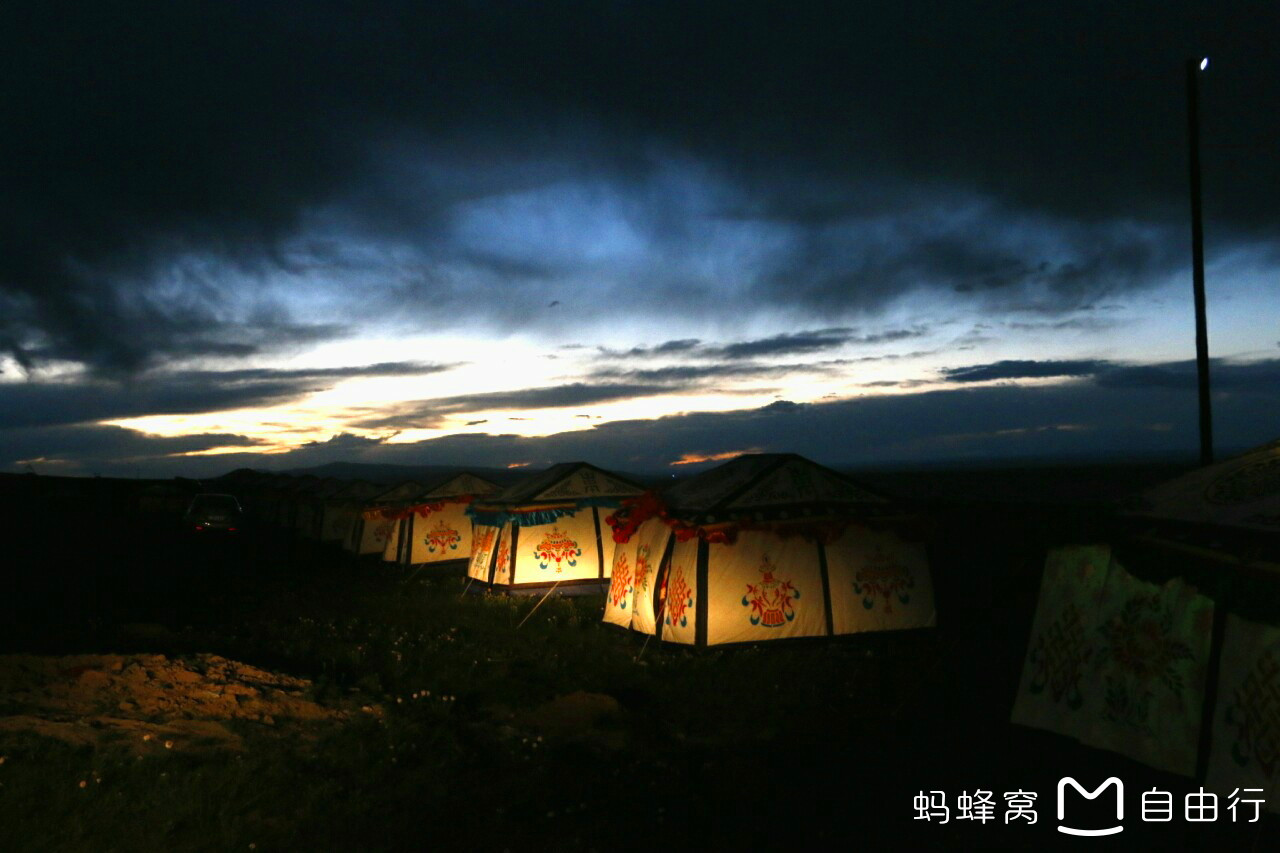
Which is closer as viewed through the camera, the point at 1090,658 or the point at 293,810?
the point at 293,810

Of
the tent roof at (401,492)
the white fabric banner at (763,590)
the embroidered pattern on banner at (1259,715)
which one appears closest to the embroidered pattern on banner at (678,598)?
the white fabric banner at (763,590)

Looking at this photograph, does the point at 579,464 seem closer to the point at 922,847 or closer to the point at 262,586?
the point at 262,586

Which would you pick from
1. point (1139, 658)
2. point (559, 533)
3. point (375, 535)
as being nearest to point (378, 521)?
point (375, 535)

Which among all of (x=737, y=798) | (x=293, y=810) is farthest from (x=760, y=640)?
(x=293, y=810)

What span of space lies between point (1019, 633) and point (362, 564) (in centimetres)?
2186

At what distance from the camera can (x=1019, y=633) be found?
15672 millimetres

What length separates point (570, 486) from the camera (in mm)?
22031

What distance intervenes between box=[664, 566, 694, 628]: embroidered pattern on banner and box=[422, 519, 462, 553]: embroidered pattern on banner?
15.8 metres

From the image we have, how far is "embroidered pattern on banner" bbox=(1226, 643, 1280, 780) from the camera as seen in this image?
6.20 m

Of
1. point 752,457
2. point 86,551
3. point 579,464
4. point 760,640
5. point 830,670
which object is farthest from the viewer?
point 86,551

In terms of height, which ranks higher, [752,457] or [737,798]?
[752,457]

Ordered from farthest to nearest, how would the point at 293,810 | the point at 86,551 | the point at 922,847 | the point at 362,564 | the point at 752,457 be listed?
the point at 86,551, the point at 362,564, the point at 752,457, the point at 293,810, the point at 922,847

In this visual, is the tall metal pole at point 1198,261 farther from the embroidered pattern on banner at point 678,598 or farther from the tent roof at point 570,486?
the tent roof at point 570,486

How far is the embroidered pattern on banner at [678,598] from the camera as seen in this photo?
561 inches
